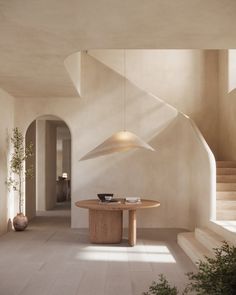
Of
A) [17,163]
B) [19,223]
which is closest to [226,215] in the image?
[19,223]

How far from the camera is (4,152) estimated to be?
27.9 ft

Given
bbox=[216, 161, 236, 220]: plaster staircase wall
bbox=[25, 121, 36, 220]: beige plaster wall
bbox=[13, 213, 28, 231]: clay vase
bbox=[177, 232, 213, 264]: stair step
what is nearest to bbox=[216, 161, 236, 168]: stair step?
bbox=[216, 161, 236, 220]: plaster staircase wall

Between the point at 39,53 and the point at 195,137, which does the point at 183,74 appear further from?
the point at 39,53

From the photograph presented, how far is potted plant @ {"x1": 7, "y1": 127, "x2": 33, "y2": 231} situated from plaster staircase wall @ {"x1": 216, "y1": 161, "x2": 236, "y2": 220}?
3867 millimetres

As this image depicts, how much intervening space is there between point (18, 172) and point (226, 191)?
14.2 feet

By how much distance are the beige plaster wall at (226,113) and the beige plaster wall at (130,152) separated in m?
1.24

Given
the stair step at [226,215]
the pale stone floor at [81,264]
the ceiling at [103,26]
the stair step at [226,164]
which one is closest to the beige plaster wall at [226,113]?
the stair step at [226,164]

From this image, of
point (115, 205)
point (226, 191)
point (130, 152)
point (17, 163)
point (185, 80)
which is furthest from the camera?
point (185, 80)

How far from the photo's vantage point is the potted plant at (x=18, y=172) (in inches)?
337

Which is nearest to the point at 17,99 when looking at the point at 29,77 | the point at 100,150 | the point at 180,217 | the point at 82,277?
the point at 29,77

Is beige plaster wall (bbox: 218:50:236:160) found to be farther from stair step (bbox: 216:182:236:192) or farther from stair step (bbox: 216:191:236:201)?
stair step (bbox: 216:191:236:201)

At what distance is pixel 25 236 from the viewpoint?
8.02m

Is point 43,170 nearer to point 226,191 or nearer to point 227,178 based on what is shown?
point 227,178

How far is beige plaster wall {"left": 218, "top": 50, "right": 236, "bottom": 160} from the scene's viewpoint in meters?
9.64
